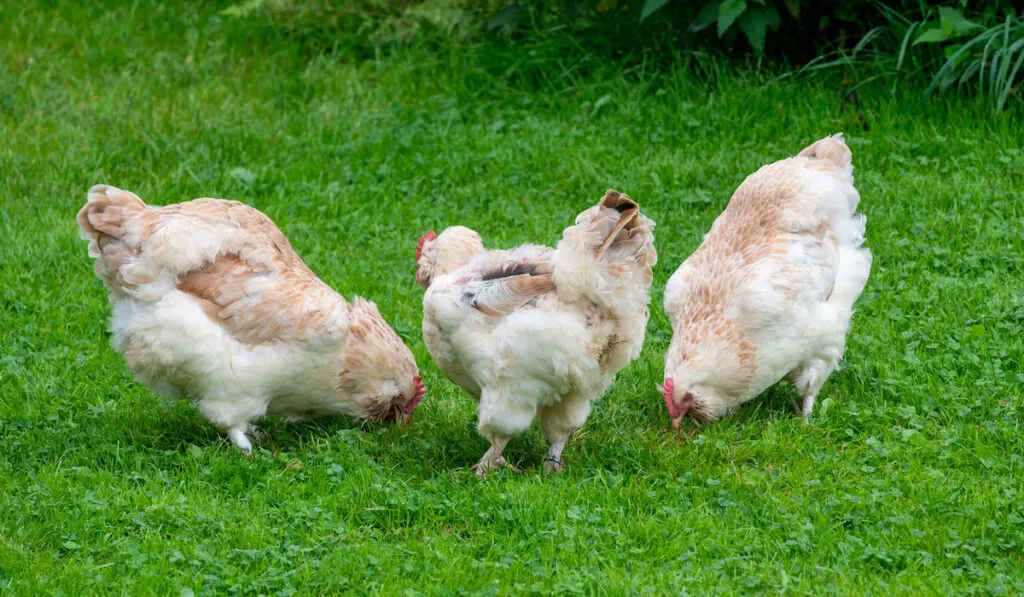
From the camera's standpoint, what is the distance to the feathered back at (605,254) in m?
5.22

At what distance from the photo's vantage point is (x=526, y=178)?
921 centimetres

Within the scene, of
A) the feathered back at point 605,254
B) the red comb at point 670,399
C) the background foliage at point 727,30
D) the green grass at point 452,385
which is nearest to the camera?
the green grass at point 452,385

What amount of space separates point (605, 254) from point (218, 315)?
6.23 ft

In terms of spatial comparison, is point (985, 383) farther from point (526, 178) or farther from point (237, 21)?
point (237, 21)

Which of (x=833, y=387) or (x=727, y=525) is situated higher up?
(x=727, y=525)

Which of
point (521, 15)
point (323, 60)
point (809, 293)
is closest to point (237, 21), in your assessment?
point (323, 60)

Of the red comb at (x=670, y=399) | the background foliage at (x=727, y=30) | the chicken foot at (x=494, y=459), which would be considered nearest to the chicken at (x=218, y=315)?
the chicken foot at (x=494, y=459)

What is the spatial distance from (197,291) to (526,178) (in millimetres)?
3794

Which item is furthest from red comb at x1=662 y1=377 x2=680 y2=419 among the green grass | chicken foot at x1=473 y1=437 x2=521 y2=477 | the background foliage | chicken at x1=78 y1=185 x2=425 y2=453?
the background foliage

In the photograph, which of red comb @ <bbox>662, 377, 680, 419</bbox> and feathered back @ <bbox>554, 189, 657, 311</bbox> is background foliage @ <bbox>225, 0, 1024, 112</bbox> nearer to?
red comb @ <bbox>662, 377, 680, 419</bbox>

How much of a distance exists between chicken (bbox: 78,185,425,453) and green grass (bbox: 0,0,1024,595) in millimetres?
303

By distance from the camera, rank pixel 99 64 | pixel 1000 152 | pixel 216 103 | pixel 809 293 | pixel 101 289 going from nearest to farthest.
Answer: pixel 809 293 < pixel 101 289 < pixel 1000 152 < pixel 216 103 < pixel 99 64

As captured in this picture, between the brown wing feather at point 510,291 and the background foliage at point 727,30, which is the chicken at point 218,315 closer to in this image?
the brown wing feather at point 510,291

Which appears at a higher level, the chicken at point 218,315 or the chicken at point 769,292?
the chicken at point 218,315
